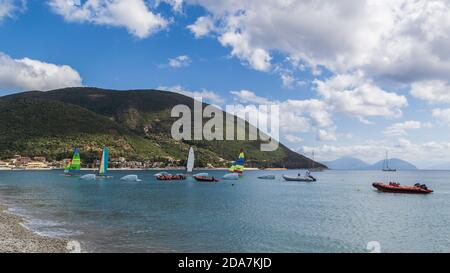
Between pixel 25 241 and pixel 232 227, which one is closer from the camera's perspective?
pixel 25 241

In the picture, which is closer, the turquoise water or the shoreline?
the shoreline

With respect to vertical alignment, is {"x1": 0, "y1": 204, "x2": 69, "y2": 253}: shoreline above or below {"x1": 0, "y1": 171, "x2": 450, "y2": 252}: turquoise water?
above

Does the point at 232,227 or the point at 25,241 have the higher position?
the point at 25,241

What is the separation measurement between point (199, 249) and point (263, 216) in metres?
26.5

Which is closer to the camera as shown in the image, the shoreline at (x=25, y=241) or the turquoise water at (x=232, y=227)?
the shoreline at (x=25, y=241)

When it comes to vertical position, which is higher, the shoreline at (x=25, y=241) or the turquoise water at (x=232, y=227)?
the shoreline at (x=25, y=241)

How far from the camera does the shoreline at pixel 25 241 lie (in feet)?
100

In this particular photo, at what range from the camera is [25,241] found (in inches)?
1340

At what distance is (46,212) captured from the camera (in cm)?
5891

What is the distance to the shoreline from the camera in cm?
3058
